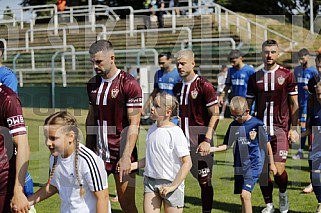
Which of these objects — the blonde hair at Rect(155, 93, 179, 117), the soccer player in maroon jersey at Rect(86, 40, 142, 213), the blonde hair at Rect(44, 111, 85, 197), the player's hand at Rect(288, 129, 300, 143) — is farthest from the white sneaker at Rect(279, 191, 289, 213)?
the blonde hair at Rect(44, 111, 85, 197)

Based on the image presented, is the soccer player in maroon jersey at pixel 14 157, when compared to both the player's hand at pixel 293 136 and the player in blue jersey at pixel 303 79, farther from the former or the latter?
the player in blue jersey at pixel 303 79

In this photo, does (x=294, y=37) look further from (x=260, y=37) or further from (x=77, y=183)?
(x=77, y=183)

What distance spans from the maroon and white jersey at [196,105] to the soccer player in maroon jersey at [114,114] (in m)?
1.14

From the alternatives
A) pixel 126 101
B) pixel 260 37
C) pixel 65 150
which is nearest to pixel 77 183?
pixel 65 150

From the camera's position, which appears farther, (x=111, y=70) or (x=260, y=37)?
(x=260, y=37)

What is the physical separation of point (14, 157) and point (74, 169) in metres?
0.73

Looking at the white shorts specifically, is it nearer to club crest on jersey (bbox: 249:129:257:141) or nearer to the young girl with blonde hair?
the young girl with blonde hair

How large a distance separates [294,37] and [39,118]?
13103 millimetres

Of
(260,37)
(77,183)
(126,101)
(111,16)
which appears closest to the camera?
(77,183)

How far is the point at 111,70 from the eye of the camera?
6.67 metres

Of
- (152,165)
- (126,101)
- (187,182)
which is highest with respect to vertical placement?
(126,101)

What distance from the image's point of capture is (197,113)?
7.72 meters

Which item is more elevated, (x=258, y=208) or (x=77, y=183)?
(x=77, y=183)

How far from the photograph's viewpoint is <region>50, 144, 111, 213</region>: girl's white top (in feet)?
15.5
